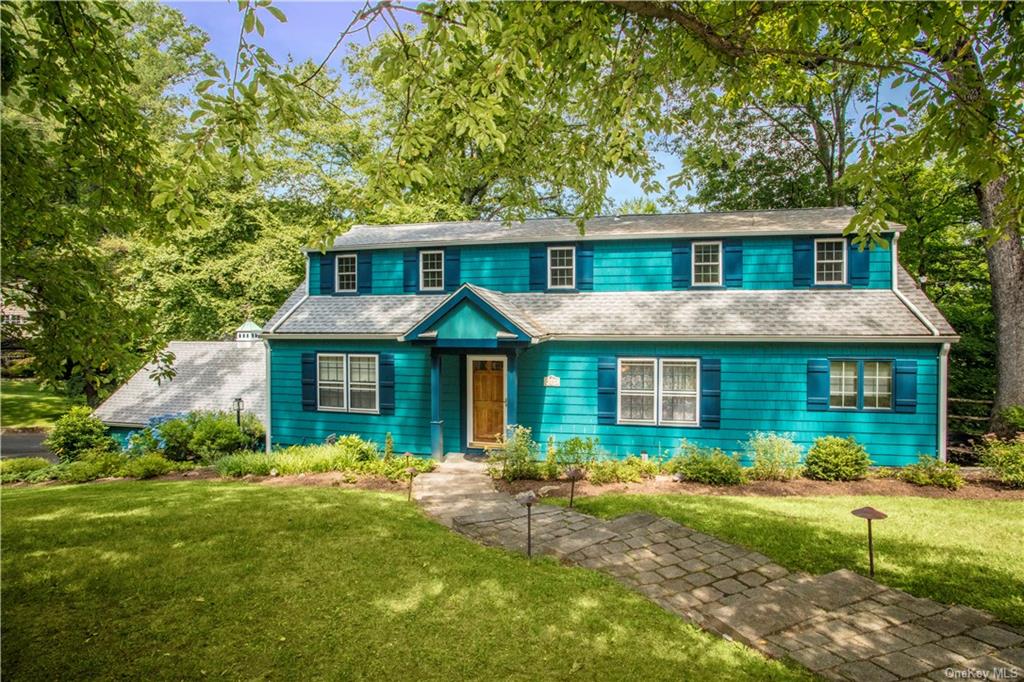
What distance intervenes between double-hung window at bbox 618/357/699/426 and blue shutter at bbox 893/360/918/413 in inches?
161

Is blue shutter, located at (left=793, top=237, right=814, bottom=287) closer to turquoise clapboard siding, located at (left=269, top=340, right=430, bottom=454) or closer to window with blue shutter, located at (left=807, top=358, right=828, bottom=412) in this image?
window with blue shutter, located at (left=807, top=358, right=828, bottom=412)

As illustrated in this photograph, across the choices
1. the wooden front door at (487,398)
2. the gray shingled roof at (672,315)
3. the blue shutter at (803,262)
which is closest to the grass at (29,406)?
the gray shingled roof at (672,315)

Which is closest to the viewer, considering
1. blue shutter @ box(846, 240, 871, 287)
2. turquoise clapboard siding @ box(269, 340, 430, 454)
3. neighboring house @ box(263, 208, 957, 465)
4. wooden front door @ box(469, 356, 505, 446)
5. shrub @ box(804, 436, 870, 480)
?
shrub @ box(804, 436, 870, 480)

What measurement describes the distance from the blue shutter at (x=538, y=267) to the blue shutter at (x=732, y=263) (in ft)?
14.5

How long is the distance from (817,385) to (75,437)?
65.9 feet

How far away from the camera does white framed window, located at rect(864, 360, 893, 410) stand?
11.3 meters

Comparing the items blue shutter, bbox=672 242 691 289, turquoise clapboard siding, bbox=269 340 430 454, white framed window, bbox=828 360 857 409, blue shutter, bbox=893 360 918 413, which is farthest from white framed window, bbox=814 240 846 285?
turquoise clapboard siding, bbox=269 340 430 454

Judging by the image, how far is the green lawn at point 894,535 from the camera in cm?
578

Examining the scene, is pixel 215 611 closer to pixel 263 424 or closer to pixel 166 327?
pixel 263 424

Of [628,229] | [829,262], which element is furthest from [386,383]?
[829,262]

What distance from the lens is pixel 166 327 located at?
19.2m

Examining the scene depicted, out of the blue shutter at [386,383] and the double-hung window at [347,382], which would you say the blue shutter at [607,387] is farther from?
the double-hung window at [347,382]

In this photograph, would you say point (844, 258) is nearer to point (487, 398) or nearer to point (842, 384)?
point (842, 384)

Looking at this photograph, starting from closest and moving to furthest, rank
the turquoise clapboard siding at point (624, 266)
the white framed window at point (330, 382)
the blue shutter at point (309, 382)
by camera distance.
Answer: the turquoise clapboard siding at point (624, 266), the white framed window at point (330, 382), the blue shutter at point (309, 382)
